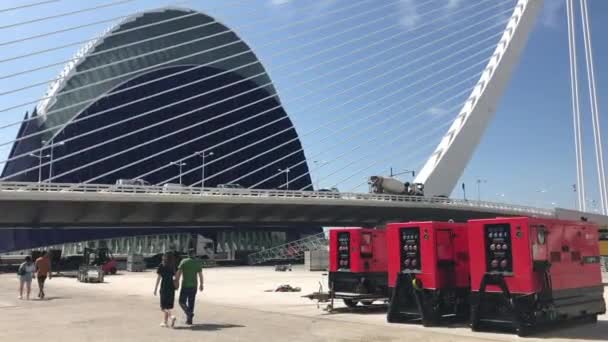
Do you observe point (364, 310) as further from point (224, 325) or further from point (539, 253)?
point (539, 253)

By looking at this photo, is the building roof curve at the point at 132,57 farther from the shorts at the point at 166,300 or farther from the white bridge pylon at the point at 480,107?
the shorts at the point at 166,300

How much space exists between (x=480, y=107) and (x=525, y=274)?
137 feet

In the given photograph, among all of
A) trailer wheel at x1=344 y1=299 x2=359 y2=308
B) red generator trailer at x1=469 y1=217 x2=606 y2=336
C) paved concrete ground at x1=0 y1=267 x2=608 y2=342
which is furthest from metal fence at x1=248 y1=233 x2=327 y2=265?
red generator trailer at x1=469 y1=217 x2=606 y2=336

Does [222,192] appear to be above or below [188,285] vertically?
above

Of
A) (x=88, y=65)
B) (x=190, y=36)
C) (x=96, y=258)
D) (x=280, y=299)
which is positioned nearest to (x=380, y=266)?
(x=280, y=299)

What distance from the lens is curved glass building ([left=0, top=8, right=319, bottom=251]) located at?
84.2 m

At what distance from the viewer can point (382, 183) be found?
5881cm

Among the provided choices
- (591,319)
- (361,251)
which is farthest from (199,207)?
(591,319)

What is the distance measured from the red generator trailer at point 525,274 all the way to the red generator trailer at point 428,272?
892 millimetres

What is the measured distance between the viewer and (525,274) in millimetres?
11242

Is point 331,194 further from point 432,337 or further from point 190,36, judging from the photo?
point 190,36

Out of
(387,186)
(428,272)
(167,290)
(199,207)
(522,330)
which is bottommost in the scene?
(522,330)

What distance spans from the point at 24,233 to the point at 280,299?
232 ft

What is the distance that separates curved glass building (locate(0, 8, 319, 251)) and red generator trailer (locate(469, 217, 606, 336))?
213 feet
